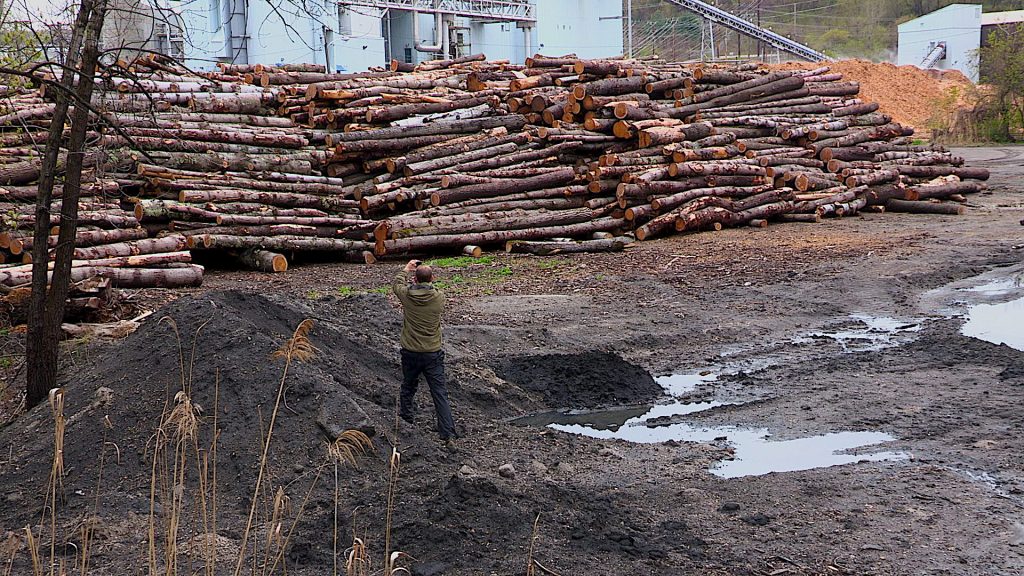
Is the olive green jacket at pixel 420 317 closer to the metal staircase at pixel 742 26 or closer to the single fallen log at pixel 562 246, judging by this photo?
the single fallen log at pixel 562 246

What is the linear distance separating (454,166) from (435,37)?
23272 millimetres

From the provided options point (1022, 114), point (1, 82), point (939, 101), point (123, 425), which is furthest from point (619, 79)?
point (939, 101)

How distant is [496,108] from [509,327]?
10.1 meters

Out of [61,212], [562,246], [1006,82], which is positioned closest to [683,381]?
[61,212]

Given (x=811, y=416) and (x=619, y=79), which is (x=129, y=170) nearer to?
(x=619, y=79)

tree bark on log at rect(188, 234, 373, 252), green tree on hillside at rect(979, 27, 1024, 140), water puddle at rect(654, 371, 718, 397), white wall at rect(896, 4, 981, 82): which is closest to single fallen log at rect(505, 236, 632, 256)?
tree bark on log at rect(188, 234, 373, 252)

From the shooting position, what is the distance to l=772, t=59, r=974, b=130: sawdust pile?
43.2 meters

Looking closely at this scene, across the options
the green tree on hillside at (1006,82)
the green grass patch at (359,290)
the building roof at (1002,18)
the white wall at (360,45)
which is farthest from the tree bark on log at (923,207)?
the building roof at (1002,18)

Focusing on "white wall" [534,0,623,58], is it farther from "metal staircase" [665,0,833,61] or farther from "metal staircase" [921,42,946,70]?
"metal staircase" [921,42,946,70]

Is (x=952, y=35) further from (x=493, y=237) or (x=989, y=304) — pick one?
(x=989, y=304)

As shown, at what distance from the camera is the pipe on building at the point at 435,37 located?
3800 cm

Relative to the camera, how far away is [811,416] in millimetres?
8000

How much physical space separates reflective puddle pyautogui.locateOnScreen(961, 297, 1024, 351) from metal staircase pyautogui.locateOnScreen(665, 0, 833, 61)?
4158 cm

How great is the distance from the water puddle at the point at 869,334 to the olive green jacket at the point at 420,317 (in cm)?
509
